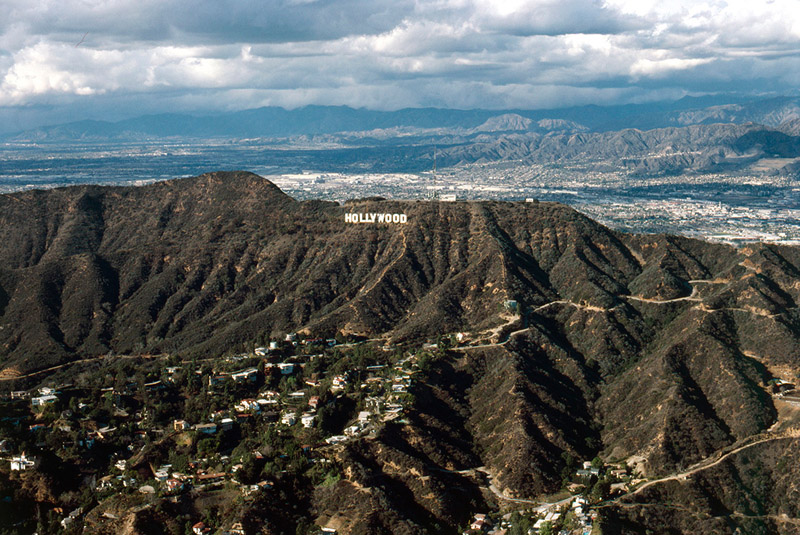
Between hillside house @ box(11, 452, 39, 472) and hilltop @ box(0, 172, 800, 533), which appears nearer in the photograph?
hillside house @ box(11, 452, 39, 472)

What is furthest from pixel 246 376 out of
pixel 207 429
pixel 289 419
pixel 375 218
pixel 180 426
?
pixel 375 218

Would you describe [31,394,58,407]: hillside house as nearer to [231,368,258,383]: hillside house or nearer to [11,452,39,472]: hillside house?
[11,452,39,472]: hillside house

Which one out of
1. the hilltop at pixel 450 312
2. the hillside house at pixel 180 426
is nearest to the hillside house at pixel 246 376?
the hillside house at pixel 180 426

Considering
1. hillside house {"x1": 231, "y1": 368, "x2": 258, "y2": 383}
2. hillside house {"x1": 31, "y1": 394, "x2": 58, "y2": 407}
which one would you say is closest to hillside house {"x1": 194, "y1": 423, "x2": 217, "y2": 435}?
hillside house {"x1": 231, "y1": 368, "x2": 258, "y2": 383}

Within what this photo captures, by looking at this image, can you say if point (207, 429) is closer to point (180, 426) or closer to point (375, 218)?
point (180, 426)

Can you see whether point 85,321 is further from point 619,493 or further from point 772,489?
point 772,489

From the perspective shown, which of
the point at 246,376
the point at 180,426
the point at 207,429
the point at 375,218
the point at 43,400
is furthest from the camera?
the point at 375,218

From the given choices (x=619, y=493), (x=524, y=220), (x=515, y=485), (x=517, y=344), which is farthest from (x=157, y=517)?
(x=524, y=220)

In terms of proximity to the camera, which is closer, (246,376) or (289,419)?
(289,419)
